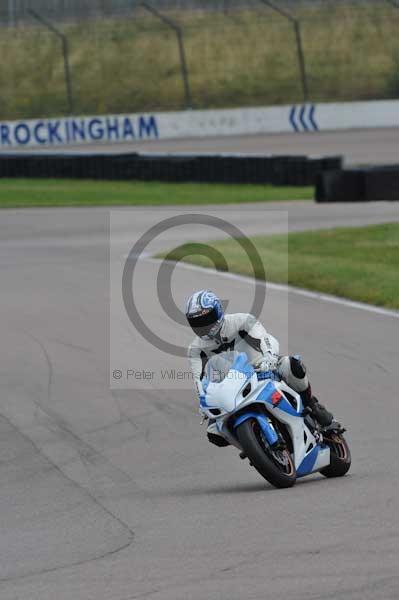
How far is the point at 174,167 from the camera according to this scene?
3045cm

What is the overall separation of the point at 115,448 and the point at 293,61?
45.9m

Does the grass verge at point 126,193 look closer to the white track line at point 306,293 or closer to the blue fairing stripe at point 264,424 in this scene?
the white track line at point 306,293

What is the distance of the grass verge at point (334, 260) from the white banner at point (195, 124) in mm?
20021

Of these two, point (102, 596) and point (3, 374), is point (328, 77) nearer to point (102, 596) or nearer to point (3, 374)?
point (3, 374)

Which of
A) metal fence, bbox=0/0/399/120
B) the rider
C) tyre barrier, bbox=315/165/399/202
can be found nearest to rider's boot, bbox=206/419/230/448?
the rider

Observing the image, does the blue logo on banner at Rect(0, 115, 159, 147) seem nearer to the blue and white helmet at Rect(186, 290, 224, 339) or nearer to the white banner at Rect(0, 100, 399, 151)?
the white banner at Rect(0, 100, 399, 151)

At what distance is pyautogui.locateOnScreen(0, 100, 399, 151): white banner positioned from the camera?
1602 inches

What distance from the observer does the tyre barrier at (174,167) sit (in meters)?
29.3

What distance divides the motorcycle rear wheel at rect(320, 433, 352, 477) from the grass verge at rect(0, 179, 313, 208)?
772 inches

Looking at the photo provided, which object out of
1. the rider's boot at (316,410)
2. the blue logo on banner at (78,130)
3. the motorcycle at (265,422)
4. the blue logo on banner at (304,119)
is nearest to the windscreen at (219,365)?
the motorcycle at (265,422)

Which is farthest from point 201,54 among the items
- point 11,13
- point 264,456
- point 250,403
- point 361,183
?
point 264,456

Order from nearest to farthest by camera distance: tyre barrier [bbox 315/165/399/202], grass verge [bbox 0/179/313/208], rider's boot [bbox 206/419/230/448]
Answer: rider's boot [bbox 206/419/230/448] → tyre barrier [bbox 315/165/399/202] → grass verge [bbox 0/179/313/208]

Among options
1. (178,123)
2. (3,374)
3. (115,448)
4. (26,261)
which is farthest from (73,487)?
(178,123)

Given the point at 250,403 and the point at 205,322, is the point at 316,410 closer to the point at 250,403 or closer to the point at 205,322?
the point at 250,403
